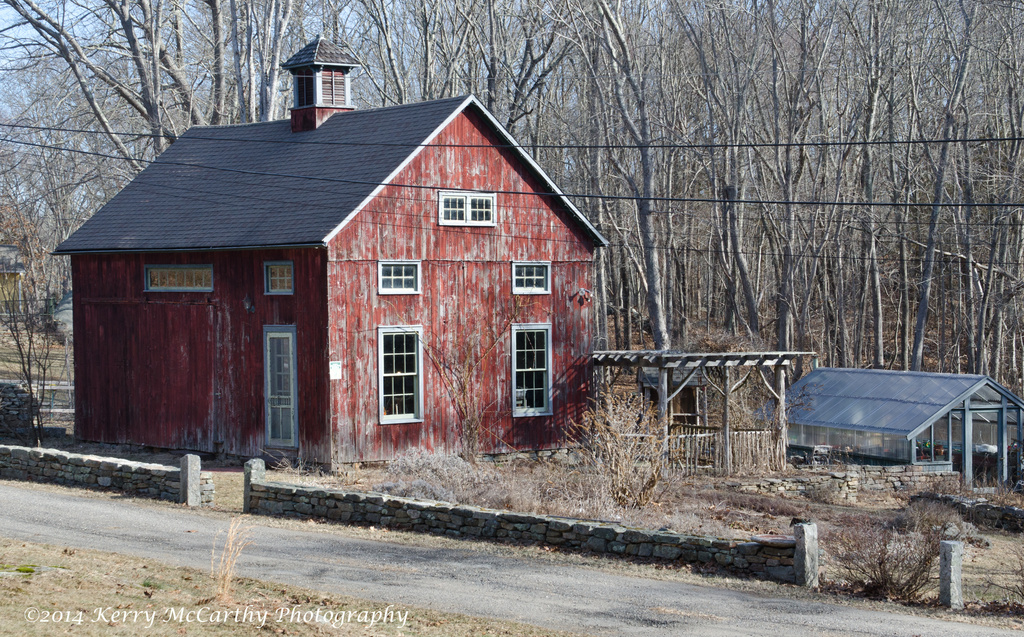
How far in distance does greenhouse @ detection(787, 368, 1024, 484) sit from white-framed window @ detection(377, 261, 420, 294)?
11.9 meters

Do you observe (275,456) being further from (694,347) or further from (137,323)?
(694,347)

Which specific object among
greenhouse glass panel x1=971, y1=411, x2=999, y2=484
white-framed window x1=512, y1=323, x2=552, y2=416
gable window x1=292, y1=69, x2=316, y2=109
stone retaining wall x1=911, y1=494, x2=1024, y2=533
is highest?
gable window x1=292, y1=69, x2=316, y2=109

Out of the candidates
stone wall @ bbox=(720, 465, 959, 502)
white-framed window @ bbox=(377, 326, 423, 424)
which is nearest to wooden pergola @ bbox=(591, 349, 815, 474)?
stone wall @ bbox=(720, 465, 959, 502)

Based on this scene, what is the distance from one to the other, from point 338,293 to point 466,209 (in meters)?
3.69

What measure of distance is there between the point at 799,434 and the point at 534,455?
897cm

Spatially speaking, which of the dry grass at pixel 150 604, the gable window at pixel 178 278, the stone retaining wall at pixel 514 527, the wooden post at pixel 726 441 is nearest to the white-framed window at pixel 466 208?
the gable window at pixel 178 278

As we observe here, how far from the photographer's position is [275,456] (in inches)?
820

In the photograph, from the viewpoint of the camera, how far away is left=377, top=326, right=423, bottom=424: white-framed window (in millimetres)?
20781

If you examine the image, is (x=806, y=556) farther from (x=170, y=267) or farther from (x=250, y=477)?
(x=170, y=267)

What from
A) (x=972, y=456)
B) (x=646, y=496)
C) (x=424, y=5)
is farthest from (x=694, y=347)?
(x=424, y=5)

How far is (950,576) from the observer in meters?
11.7

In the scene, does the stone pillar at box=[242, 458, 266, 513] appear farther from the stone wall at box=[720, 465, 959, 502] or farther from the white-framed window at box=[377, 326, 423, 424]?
the stone wall at box=[720, 465, 959, 502]

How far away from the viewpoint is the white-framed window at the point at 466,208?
2188 cm

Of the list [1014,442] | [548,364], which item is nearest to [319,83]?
[548,364]
